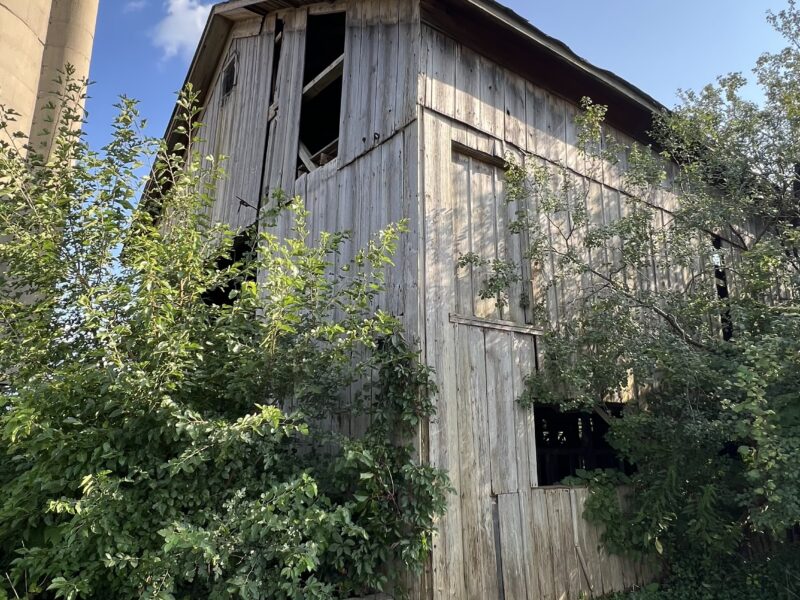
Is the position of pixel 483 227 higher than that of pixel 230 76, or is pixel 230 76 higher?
pixel 230 76

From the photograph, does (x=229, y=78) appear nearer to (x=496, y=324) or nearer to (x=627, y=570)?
(x=496, y=324)

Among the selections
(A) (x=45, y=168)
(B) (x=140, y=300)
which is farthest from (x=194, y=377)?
(A) (x=45, y=168)

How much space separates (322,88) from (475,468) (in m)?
5.47

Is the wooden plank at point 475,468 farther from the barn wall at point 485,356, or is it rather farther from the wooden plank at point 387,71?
the wooden plank at point 387,71

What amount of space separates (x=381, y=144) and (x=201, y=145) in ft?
20.3

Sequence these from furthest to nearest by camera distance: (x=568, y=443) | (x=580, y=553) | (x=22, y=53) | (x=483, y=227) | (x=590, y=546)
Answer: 1. (x=568, y=443)
2. (x=22, y=53)
3. (x=483, y=227)
4. (x=590, y=546)
5. (x=580, y=553)

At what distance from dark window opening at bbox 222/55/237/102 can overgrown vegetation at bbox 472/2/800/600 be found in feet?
19.2

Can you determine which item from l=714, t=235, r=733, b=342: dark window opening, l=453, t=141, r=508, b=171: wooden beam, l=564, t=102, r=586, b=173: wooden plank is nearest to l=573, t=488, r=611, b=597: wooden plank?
l=714, t=235, r=733, b=342: dark window opening

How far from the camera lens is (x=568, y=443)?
8281 millimetres


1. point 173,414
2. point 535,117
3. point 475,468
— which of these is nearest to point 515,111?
point 535,117

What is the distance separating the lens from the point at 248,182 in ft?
27.3

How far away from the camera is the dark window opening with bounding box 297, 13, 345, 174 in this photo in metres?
7.29

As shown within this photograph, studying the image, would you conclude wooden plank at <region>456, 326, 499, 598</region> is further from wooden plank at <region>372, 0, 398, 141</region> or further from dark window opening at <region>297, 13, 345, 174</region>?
dark window opening at <region>297, 13, 345, 174</region>

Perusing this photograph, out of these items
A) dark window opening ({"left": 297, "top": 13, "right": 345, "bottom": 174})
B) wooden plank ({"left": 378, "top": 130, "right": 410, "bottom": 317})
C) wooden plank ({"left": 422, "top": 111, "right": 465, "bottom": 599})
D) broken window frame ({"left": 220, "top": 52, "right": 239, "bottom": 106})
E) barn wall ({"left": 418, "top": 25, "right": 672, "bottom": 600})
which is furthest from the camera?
broken window frame ({"left": 220, "top": 52, "right": 239, "bottom": 106})
